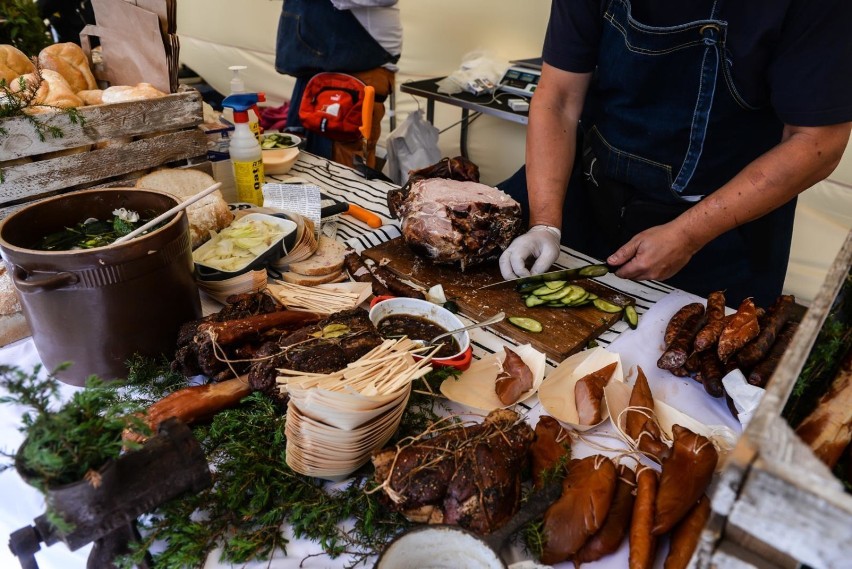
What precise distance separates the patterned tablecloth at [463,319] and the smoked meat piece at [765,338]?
162 millimetres

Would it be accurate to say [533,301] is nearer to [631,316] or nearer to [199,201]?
[631,316]

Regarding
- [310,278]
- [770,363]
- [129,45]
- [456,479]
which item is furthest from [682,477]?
[129,45]

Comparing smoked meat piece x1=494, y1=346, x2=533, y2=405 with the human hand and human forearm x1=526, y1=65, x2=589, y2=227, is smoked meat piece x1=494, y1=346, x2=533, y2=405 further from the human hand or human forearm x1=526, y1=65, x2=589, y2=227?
human forearm x1=526, y1=65, x2=589, y2=227

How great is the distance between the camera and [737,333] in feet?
5.89

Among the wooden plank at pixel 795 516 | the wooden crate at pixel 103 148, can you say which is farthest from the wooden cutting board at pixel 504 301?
the wooden plank at pixel 795 516

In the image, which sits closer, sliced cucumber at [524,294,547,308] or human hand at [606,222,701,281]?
sliced cucumber at [524,294,547,308]

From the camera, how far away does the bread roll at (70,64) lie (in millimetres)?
2689

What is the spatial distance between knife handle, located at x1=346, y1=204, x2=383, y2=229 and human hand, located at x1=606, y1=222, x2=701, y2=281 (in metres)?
1.11

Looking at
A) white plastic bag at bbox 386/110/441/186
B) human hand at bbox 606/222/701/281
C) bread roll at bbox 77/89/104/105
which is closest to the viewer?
human hand at bbox 606/222/701/281

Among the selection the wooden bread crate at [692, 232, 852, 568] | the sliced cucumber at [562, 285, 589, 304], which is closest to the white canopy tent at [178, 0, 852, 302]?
the sliced cucumber at [562, 285, 589, 304]

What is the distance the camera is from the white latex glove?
7.72 feet

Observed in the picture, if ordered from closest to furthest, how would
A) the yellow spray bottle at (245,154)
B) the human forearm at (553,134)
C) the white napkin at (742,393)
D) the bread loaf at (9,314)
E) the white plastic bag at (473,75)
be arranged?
the white napkin at (742,393)
the bread loaf at (9,314)
the yellow spray bottle at (245,154)
the human forearm at (553,134)
the white plastic bag at (473,75)

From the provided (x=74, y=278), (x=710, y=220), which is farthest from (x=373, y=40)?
(x=74, y=278)

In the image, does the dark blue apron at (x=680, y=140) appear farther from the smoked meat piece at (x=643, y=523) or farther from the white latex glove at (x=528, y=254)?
the smoked meat piece at (x=643, y=523)
